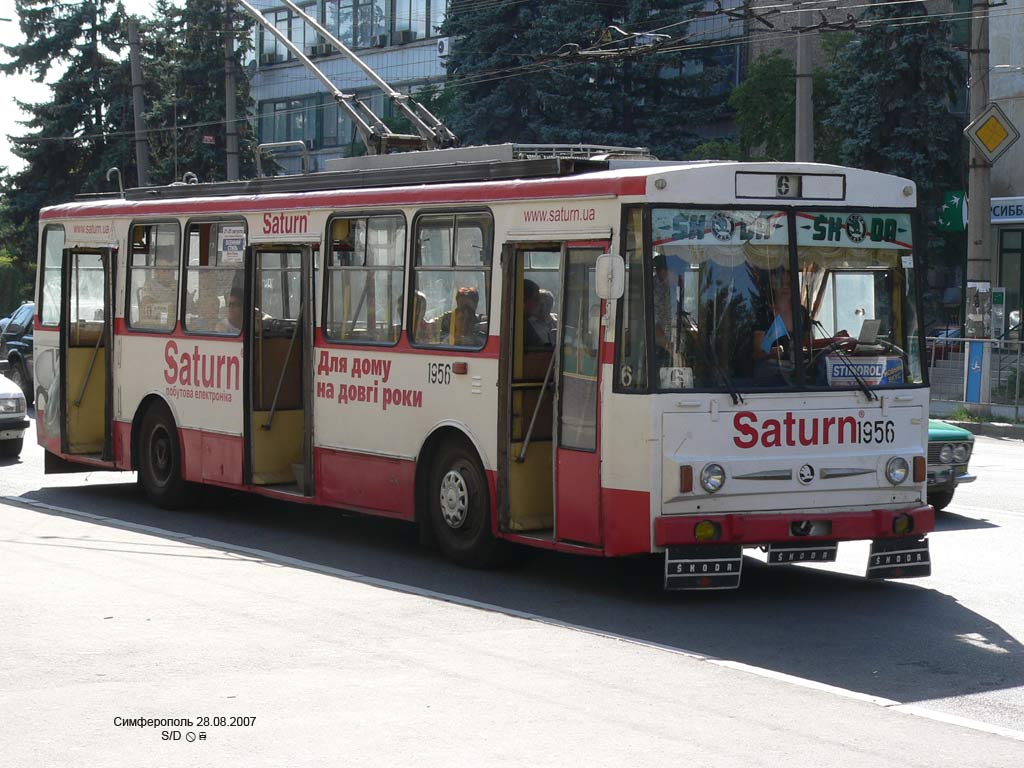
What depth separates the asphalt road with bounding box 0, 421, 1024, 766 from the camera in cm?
663

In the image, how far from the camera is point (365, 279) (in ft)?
40.6

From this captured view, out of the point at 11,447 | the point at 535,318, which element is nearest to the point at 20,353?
the point at 11,447

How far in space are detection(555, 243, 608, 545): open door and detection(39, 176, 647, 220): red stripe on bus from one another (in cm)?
37

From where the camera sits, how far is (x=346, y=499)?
41.1ft

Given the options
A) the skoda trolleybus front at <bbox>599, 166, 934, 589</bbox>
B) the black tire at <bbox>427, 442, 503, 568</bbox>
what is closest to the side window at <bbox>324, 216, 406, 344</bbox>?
the black tire at <bbox>427, 442, 503, 568</bbox>

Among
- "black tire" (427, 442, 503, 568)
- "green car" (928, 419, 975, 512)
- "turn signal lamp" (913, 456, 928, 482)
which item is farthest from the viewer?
"green car" (928, 419, 975, 512)

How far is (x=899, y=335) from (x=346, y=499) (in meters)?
4.43

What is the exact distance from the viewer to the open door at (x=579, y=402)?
32.9 feet

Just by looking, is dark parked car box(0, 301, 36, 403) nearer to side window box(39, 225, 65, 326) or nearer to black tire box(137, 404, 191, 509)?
side window box(39, 225, 65, 326)

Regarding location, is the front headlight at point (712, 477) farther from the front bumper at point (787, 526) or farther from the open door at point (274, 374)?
the open door at point (274, 374)

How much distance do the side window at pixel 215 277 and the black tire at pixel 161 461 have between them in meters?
0.96

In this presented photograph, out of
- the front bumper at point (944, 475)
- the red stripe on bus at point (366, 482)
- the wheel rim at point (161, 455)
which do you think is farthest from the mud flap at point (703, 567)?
the wheel rim at point (161, 455)

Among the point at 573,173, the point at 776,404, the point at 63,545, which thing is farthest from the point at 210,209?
the point at 776,404

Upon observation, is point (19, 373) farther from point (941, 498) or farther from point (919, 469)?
point (919, 469)
